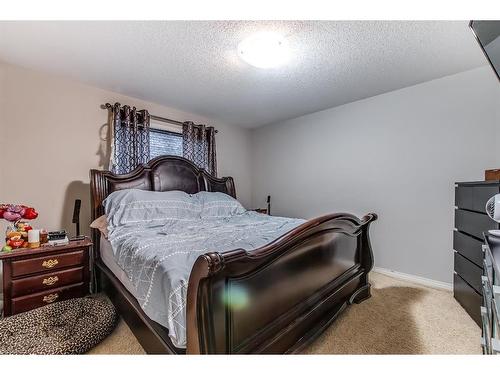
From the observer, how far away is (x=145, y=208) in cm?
216

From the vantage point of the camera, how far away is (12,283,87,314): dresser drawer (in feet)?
5.39

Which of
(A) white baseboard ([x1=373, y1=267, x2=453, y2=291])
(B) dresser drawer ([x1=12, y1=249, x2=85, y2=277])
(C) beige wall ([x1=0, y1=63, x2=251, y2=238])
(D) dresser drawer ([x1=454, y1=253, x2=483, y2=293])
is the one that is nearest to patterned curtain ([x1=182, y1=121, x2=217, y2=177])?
(C) beige wall ([x1=0, y1=63, x2=251, y2=238])

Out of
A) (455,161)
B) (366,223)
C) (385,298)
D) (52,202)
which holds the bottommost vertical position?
(385,298)

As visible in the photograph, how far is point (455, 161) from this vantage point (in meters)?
2.21

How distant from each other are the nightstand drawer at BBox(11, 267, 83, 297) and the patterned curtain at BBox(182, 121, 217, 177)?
1789 millimetres

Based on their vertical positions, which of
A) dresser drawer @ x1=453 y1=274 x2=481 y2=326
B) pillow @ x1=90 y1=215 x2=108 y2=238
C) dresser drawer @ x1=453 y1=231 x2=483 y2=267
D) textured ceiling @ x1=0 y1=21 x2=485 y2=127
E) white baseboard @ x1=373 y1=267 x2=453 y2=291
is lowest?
white baseboard @ x1=373 y1=267 x2=453 y2=291

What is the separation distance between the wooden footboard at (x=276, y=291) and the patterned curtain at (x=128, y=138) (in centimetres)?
219

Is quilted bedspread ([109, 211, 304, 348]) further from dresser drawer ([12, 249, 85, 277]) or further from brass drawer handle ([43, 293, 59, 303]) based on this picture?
brass drawer handle ([43, 293, 59, 303])

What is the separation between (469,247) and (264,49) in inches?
88.9

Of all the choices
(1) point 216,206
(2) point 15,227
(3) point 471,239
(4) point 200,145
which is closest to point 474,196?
(3) point 471,239

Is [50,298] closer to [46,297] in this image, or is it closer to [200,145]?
[46,297]
